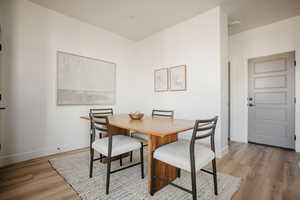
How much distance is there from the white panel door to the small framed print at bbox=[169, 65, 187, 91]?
1.65 meters

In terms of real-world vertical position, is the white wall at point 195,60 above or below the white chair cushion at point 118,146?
above

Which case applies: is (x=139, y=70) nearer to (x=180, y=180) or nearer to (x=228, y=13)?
(x=228, y=13)

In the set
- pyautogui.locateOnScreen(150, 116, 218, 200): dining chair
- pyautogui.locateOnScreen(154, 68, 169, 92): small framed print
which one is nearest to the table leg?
pyautogui.locateOnScreen(150, 116, 218, 200): dining chair

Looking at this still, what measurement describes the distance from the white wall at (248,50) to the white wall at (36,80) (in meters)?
3.48

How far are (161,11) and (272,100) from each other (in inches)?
118

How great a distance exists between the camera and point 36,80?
97.5 inches

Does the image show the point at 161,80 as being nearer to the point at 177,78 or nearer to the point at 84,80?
the point at 177,78

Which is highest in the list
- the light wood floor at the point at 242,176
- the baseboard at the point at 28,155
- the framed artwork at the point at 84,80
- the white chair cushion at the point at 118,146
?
the framed artwork at the point at 84,80

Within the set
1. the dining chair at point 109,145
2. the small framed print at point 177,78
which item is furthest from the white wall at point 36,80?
the small framed print at point 177,78

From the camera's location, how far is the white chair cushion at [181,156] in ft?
4.24

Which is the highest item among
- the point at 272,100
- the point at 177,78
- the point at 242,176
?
the point at 177,78

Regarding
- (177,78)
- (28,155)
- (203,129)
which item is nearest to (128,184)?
(203,129)

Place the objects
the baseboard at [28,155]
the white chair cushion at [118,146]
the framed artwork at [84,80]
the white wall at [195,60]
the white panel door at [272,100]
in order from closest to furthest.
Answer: the white chair cushion at [118,146] → the baseboard at [28,155] → the white wall at [195,60] → the framed artwork at [84,80] → the white panel door at [272,100]

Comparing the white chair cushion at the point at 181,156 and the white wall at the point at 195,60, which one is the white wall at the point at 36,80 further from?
the white chair cushion at the point at 181,156
